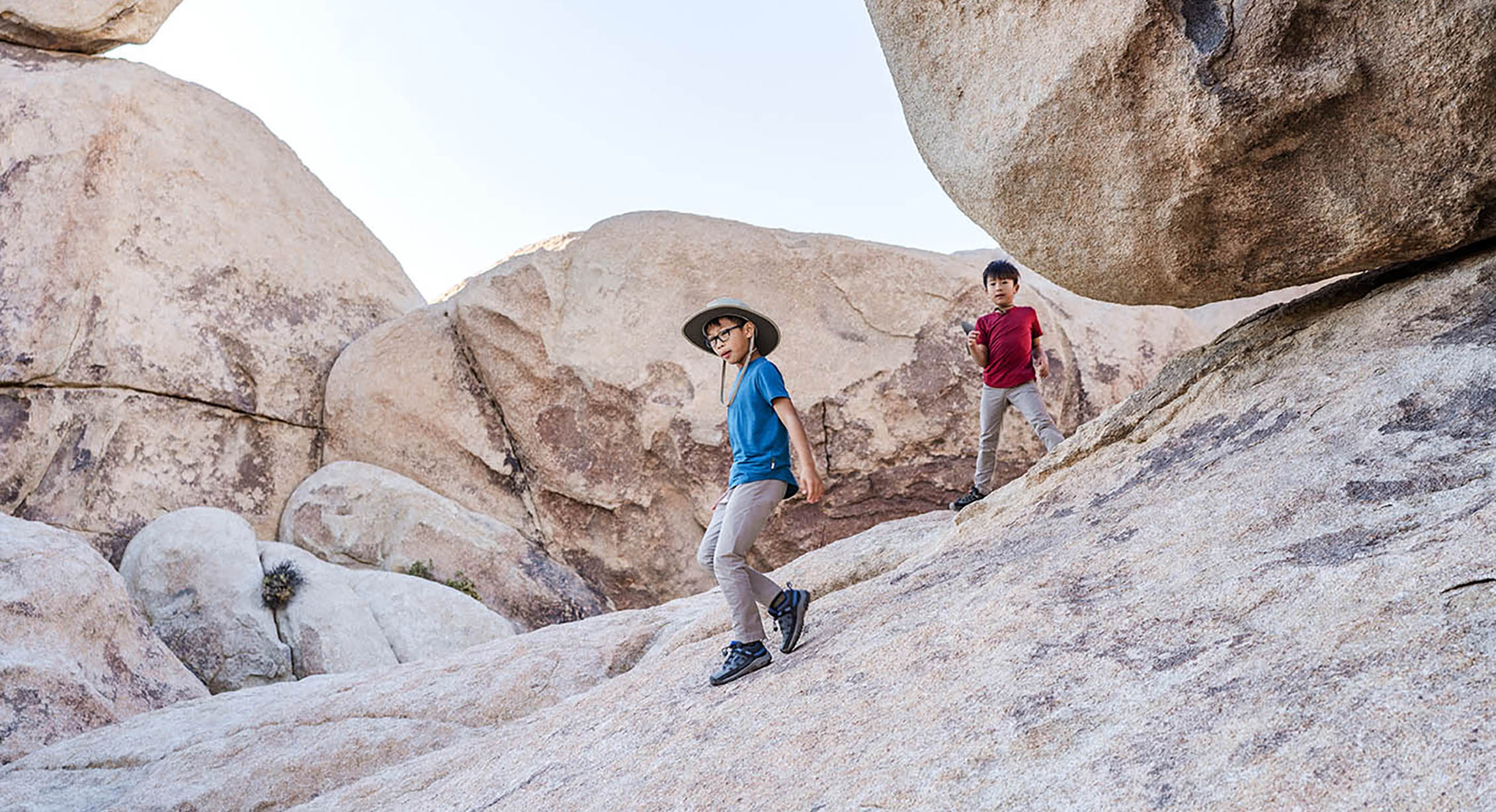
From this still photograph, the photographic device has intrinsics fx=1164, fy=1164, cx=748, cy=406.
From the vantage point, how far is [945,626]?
3.95m

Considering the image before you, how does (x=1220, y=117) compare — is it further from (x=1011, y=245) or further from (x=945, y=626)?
(x=945, y=626)

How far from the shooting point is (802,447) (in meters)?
4.56

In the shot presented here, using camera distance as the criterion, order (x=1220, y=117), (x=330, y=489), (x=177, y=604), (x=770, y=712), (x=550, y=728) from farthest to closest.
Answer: (x=330, y=489), (x=177, y=604), (x=550, y=728), (x=1220, y=117), (x=770, y=712)

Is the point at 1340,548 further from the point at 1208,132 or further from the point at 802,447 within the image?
the point at 802,447

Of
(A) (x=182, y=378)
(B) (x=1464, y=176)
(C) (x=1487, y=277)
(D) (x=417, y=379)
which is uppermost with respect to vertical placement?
(A) (x=182, y=378)

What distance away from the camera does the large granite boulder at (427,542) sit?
1080 centimetres

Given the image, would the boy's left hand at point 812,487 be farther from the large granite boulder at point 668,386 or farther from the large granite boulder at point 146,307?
the large granite boulder at point 146,307

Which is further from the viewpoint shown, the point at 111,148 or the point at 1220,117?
the point at 111,148

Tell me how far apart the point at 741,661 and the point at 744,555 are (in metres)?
0.42

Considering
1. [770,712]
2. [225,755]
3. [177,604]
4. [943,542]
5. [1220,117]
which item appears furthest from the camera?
[177,604]

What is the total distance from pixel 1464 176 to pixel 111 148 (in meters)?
12.3

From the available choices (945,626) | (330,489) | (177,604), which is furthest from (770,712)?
(330,489)

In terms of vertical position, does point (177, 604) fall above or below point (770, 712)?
above

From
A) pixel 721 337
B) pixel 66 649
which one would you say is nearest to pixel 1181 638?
pixel 721 337
